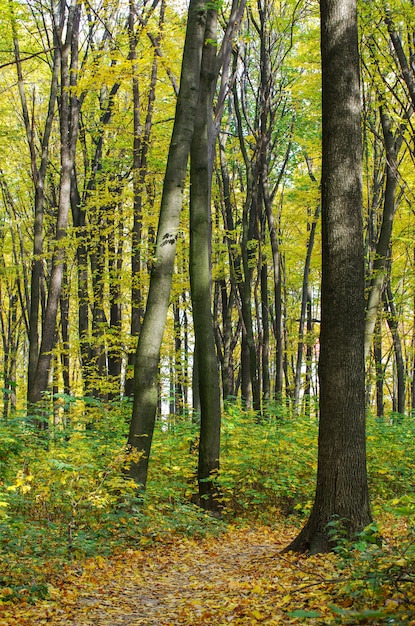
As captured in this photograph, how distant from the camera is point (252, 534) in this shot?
8586 mm

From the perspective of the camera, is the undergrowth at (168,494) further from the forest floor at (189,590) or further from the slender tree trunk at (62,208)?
the slender tree trunk at (62,208)

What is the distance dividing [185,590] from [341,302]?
3.09 metres

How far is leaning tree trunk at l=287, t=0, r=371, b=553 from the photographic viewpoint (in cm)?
Result: 557

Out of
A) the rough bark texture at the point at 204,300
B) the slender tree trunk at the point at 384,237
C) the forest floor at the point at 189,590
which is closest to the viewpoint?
the forest floor at the point at 189,590

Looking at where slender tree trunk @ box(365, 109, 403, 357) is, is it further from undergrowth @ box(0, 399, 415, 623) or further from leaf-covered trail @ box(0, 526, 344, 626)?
leaf-covered trail @ box(0, 526, 344, 626)

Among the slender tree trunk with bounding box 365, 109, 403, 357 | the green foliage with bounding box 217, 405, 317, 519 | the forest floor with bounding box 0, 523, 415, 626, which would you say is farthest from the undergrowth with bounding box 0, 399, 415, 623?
the slender tree trunk with bounding box 365, 109, 403, 357

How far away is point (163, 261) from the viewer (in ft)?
28.0

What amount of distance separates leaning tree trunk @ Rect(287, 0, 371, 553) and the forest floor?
21.9 inches

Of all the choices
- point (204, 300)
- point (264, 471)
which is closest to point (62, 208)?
point (204, 300)

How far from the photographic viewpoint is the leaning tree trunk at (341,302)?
5.57 metres

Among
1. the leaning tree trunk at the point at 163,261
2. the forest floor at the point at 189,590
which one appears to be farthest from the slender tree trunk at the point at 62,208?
the forest floor at the point at 189,590

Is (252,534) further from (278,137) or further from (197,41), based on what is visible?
(278,137)

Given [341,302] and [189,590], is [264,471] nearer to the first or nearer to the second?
[189,590]

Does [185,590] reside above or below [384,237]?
below
